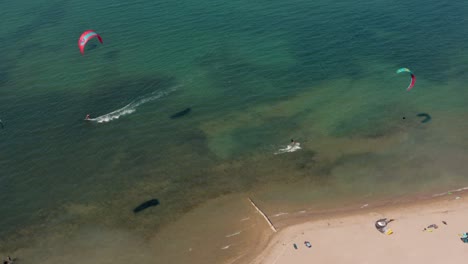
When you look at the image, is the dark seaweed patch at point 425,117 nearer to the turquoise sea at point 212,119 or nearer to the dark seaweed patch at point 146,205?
the turquoise sea at point 212,119

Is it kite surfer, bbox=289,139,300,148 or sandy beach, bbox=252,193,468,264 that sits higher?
kite surfer, bbox=289,139,300,148

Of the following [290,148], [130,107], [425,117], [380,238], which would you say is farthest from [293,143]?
[130,107]

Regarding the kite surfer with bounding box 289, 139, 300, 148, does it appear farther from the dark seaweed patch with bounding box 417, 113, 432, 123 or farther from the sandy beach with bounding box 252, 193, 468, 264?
the dark seaweed patch with bounding box 417, 113, 432, 123

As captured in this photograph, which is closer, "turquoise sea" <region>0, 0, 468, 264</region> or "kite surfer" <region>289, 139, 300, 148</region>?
"turquoise sea" <region>0, 0, 468, 264</region>

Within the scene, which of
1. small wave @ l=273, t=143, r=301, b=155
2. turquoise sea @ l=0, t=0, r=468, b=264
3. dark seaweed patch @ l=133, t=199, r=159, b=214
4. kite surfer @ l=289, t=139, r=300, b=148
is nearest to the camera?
turquoise sea @ l=0, t=0, r=468, b=264

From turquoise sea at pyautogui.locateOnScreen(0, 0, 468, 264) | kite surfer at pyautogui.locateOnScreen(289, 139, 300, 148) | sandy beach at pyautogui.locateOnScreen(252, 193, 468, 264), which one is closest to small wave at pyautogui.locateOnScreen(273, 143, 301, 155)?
kite surfer at pyautogui.locateOnScreen(289, 139, 300, 148)

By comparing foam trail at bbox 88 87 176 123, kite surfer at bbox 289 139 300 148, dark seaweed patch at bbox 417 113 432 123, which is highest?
foam trail at bbox 88 87 176 123

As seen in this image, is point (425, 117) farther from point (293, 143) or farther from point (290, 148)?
point (290, 148)

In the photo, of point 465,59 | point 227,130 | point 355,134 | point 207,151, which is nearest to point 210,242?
point 207,151
